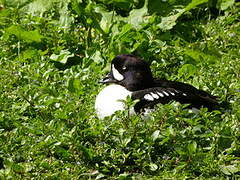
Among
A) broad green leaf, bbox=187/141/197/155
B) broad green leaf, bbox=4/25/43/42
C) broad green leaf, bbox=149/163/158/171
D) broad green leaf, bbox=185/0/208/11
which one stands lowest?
broad green leaf, bbox=4/25/43/42

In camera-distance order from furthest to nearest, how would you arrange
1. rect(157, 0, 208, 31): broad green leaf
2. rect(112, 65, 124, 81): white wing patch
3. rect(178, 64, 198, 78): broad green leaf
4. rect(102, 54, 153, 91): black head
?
1. rect(157, 0, 208, 31): broad green leaf
2. rect(178, 64, 198, 78): broad green leaf
3. rect(112, 65, 124, 81): white wing patch
4. rect(102, 54, 153, 91): black head

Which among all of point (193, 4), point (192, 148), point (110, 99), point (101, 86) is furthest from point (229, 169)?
point (193, 4)

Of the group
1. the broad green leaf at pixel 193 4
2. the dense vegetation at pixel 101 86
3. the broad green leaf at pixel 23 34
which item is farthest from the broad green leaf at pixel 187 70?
the broad green leaf at pixel 23 34

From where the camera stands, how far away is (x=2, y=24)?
741 centimetres

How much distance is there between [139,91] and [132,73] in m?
0.20

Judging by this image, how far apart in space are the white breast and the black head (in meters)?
0.07

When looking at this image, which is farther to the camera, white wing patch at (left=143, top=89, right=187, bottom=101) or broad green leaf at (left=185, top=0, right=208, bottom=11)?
broad green leaf at (left=185, top=0, right=208, bottom=11)

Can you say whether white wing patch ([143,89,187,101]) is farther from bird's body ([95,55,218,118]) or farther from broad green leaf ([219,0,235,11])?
broad green leaf ([219,0,235,11])

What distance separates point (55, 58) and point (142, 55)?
881 millimetres

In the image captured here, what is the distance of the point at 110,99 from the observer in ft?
17.9

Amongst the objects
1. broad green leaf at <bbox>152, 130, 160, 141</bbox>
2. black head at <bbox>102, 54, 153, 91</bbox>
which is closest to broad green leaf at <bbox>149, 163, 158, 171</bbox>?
broad green leaf at <bbox>152, 130, 160, 141</bbox>

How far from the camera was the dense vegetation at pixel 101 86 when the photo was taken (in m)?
4.78

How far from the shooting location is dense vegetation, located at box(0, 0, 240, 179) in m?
4.78

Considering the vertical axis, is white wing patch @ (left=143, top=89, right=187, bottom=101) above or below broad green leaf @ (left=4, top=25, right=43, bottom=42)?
above
